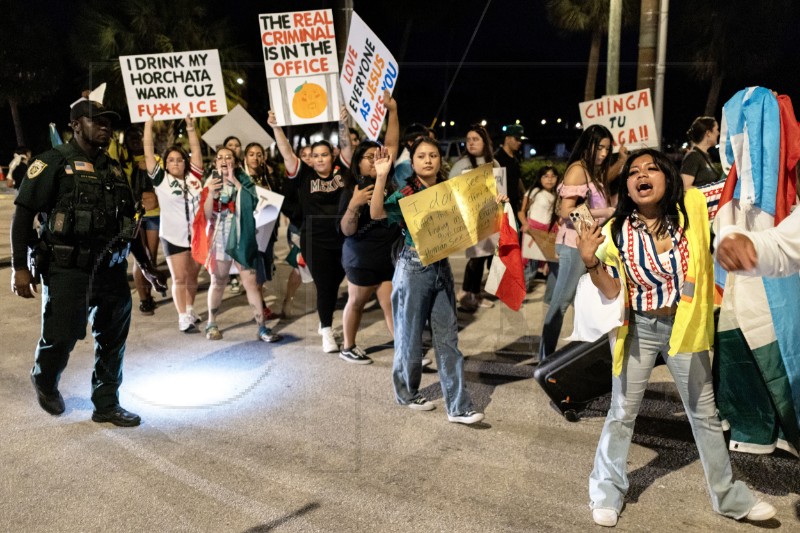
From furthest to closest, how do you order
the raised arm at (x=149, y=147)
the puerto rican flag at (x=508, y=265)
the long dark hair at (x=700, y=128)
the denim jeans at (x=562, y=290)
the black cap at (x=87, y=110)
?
the raised arm at (x=149, y=147) < the long dark hair at (x=700, y=128) < the denim jeans at (x=562, y=290) < the puerto rican flag at (x=508, y=265) < the black cap at (x=87, y=110)

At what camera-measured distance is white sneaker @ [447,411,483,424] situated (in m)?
4.98

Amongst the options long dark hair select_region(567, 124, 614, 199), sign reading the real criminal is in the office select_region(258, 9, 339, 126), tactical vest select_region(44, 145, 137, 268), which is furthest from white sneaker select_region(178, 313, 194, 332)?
long dark hair select_region(567, 124, 614, 199)

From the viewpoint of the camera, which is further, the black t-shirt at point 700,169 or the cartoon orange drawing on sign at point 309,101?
the cartoon orange drawing on sign at point 309,101

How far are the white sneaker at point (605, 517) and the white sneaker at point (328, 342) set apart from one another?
3476 millimetres

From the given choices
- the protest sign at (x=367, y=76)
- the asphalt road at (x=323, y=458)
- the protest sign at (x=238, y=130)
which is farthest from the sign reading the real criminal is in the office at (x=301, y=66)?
the asphalt road at (x=323, y=458)

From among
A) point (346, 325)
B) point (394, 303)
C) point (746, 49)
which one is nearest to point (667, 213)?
point (394, 303)

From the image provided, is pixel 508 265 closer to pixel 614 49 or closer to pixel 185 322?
pixel 185 322

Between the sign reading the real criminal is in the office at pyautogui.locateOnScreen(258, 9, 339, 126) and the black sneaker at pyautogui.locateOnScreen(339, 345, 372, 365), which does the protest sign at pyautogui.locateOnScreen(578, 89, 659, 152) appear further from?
the black sneaker at pyautogui.locateOnScreen(339, 345, 372, 365)

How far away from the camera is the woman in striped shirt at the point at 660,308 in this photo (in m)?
3.52

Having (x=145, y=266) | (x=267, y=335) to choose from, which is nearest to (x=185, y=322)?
(x=267, y=335)

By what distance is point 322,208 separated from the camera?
6777 mm

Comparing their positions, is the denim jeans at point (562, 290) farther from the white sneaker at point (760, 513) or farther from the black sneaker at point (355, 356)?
the white sneaker at point (760, 513)

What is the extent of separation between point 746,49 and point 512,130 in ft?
84.7

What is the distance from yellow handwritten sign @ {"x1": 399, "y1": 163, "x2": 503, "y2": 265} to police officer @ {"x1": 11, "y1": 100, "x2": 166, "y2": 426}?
6.11ft
